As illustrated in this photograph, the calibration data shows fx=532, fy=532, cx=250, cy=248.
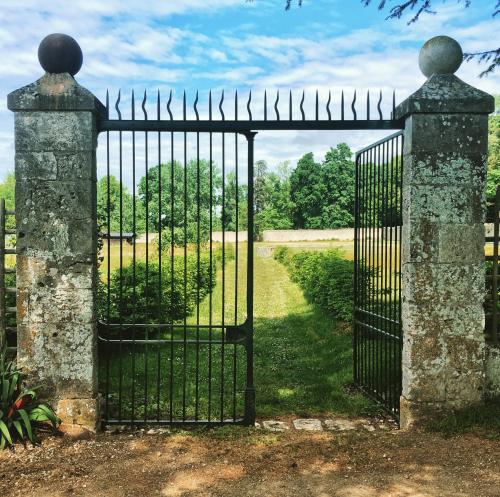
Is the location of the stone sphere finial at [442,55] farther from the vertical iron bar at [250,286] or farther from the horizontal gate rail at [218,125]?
the vertical iron bar at [250,286]

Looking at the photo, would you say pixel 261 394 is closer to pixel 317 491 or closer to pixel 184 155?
pixel 317 491

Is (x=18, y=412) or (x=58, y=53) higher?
(x=58, y=53)

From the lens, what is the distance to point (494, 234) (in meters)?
5.52

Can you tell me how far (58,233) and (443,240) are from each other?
3703mm

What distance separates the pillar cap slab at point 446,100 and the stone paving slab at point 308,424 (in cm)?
334

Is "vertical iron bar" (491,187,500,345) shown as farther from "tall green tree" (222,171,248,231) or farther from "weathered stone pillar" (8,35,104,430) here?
"weathered stone pillar" (8,35,104,430)

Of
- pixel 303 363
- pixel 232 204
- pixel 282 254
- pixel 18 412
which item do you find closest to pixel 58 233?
pixel 18 412

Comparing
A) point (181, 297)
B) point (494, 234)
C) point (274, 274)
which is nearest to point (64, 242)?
point (494, 234)

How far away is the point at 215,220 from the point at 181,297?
2363cm

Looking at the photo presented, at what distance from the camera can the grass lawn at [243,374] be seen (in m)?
5.89

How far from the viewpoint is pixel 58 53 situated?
498cm

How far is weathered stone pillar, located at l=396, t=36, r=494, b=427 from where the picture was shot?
5145mm

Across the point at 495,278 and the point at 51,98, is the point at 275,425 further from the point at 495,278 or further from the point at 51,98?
the point at 51,98

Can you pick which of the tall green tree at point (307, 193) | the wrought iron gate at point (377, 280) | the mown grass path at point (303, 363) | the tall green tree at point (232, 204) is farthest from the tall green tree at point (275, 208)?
the wrought iron gate at point (377, 280)
